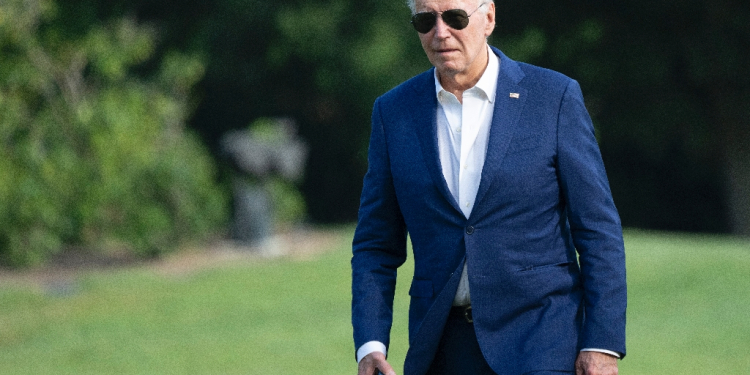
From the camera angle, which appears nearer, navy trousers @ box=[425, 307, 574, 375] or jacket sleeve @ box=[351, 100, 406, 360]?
navy trousers @ box=[425, 307, 574, 375]

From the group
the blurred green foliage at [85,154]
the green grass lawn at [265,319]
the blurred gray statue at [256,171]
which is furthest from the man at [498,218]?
the blurred gray statue at [256,171]

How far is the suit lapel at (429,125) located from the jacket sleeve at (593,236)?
1.05 ft

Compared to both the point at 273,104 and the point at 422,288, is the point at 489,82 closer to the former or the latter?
the point at 422,288

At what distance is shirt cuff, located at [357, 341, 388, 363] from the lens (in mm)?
3297

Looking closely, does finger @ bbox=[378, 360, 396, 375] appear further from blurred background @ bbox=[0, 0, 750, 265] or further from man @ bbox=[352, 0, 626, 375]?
blurred background @ bbox=[0, 0, 750, 265]

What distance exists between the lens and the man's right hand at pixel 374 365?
3254mm

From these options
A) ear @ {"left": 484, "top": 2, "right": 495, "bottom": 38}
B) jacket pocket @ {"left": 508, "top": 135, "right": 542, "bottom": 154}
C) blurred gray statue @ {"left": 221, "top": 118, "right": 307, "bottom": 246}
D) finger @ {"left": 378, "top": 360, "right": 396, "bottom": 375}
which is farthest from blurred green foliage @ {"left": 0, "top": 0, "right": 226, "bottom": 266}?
jacket pocket @ {"left": 508, "top": 135, "right": 542, "bottom": 154}

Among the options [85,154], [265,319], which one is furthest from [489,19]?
[85,154]

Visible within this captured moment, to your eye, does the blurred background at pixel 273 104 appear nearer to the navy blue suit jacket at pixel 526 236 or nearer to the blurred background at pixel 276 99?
the blurred background at pixel 276 99

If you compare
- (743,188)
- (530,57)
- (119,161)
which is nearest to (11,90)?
(119,161)

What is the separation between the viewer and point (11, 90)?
55.5 ft

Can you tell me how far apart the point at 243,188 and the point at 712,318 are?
8.99 meters

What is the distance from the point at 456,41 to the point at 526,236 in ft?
1.87

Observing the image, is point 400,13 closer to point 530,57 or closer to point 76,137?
point 530,57
